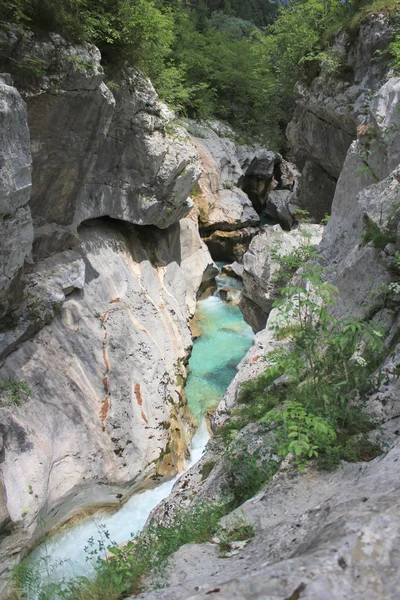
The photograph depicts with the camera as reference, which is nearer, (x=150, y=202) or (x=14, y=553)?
(x=14, y=553)

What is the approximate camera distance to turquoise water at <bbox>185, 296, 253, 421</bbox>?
512 inches

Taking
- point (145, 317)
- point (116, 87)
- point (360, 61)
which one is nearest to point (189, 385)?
point (145, 317)


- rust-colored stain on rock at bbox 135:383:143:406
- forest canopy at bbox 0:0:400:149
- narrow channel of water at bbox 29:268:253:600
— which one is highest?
forest canopy at bbox 0:0:400:149

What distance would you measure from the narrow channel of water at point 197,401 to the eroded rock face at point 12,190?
462 centimetres

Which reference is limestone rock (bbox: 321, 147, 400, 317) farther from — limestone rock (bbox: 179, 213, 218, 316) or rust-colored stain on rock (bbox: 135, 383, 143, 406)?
limestone rock (bbox: 179, 213, 218, 316)

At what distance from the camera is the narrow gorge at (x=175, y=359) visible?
3.52 m

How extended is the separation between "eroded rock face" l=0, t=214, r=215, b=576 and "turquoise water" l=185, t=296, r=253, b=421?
37.9 inches

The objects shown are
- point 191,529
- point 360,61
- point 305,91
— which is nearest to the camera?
point 191,529

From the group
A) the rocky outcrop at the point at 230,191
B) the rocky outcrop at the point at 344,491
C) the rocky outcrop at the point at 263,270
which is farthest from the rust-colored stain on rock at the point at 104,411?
the rocky outcrop at the point at 230,191

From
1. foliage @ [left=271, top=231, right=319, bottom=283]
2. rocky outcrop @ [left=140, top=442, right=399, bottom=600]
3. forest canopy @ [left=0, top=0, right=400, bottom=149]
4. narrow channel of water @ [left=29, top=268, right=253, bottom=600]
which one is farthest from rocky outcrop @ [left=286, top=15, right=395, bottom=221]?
rocky outcrop @ [left=140, top=442, right=399, bottom=600]

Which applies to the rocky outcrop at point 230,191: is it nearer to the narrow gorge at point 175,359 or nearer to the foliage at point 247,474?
the narrow gorge at point 175,359

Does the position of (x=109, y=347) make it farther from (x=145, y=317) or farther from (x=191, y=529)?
(x=191, y=529)

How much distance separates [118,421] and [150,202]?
21.4ft

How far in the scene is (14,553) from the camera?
720 centimetres
